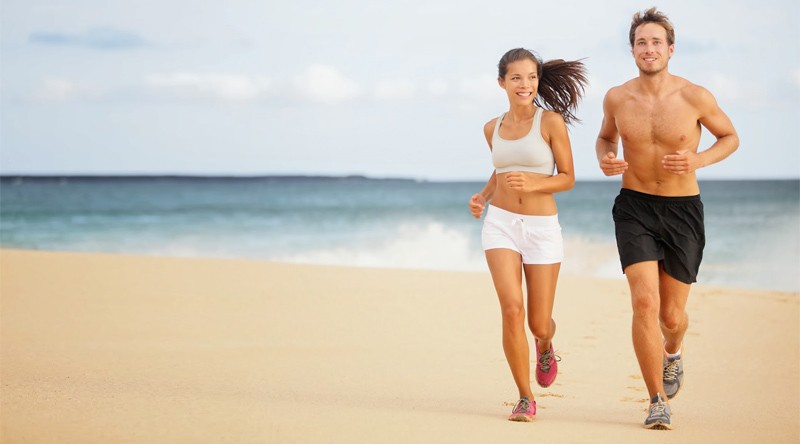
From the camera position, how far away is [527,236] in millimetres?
5688

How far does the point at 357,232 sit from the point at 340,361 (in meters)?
27.9

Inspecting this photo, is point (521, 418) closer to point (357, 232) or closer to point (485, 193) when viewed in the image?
point (485, 193)

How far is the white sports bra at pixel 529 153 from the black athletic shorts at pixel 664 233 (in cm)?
58

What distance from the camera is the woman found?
18.4 ft

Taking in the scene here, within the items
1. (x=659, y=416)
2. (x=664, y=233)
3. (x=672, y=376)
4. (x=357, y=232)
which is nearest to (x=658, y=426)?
(x=659, y=416)

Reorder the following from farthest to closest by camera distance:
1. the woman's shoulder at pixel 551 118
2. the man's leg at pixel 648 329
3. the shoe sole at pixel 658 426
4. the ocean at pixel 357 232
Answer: the ocean at pixel 357 232 < the woman's shoulder at pixel 551 118 < the man's leg at pixel 648 329 < the shoe sole at pixel 658 426

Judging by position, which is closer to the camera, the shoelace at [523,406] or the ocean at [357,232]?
the shoelace at [523,406]

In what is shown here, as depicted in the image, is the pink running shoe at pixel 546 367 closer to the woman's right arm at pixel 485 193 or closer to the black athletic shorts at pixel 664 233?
the black athletic shorts at pixel 664 233

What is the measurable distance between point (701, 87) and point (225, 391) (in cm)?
358

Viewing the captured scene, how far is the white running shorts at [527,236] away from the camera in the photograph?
568cm

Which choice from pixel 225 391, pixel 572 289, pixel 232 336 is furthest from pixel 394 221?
pixel 225 391

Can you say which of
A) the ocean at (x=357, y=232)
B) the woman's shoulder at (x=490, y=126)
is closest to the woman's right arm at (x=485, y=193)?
the woman's shoulder at (x=490, y=126)

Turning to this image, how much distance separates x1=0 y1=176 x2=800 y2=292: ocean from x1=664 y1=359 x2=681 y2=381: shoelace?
14.4m

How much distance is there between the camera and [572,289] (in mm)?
12828
